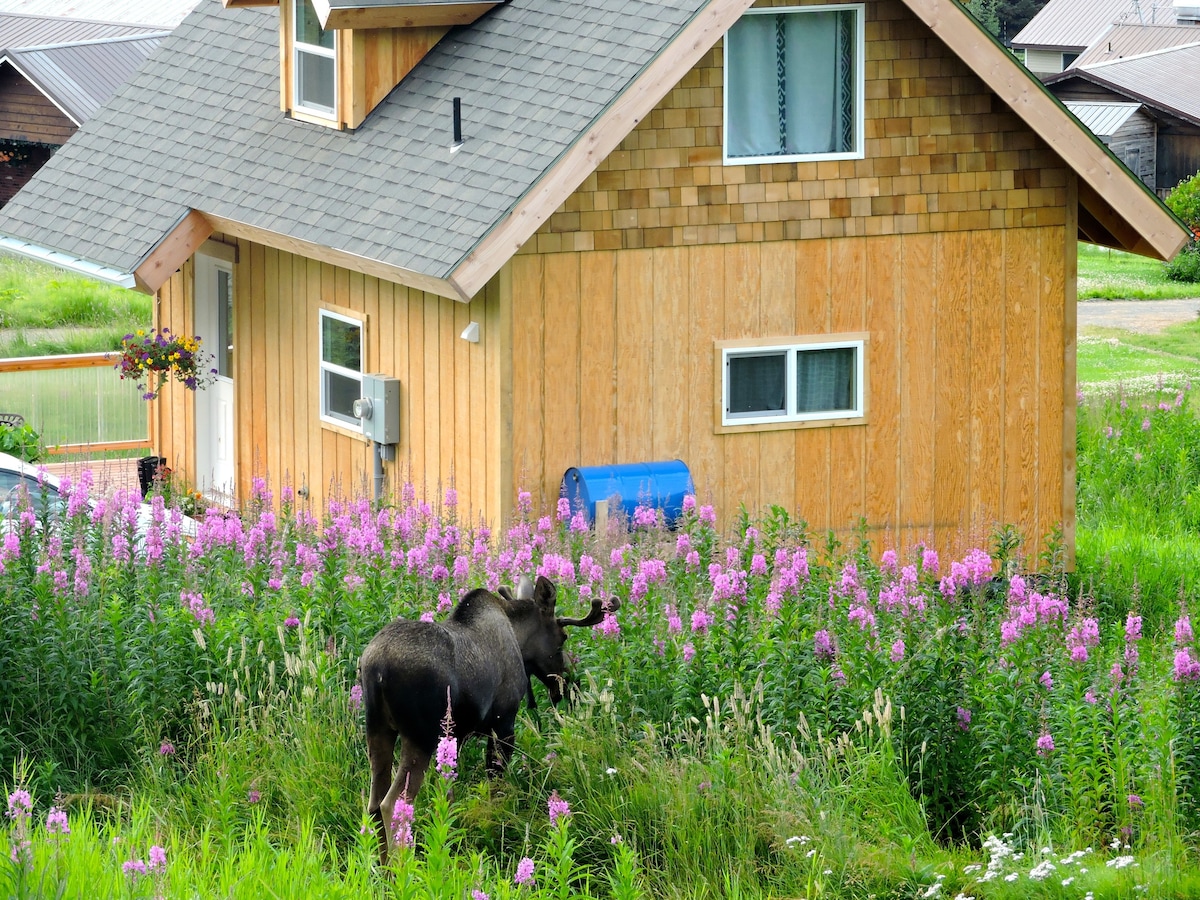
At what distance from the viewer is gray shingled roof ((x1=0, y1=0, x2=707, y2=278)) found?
13742 millimetres

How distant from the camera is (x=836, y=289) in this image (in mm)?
14953

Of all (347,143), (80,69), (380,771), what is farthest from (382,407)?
(80,69)

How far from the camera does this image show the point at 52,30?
155 feet

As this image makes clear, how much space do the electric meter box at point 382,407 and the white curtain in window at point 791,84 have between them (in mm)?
3316

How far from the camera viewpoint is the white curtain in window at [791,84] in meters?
14.5

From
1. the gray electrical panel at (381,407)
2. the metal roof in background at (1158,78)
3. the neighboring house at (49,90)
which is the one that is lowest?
the gray electrical panel at (381,407)

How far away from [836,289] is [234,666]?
7093 millimetres

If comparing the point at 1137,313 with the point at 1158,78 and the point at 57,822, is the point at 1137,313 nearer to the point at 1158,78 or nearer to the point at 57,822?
the point at 1158,78

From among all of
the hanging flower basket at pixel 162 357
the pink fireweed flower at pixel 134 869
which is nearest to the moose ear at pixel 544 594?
the pink fireweed flower at pixel 134 869

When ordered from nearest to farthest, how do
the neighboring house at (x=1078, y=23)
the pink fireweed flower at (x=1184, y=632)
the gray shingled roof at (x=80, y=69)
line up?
the pink fireweed flower at (x=1184, y=632) < the gray shingled roof at (x=80, y=69) < the neighboring house at (x=1078, y=23)

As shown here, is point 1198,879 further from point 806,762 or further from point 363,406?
point 363,406

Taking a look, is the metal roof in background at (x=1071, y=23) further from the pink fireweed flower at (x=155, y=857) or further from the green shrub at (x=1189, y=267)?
the pink fireweed flower at (x=155, y=857)

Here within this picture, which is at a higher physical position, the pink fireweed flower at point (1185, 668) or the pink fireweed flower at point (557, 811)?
the pink fireweed flower at point (1185, 668)

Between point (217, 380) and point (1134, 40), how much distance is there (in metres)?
51.4
